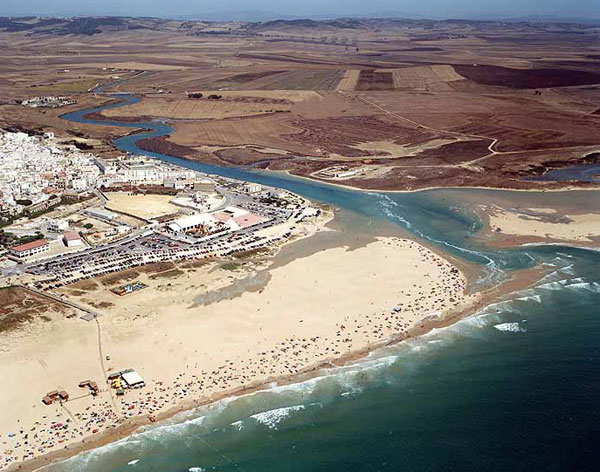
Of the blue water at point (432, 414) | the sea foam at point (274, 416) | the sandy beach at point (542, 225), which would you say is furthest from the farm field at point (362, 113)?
the sea foam at point (274, 416)

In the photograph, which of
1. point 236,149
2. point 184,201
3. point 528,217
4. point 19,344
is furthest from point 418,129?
point 19,344

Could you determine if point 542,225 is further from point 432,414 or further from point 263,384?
point 263,384

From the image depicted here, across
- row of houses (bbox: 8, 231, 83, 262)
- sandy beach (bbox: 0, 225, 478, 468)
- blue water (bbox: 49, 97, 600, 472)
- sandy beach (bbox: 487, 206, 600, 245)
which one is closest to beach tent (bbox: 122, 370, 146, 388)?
sandy beach (bbox: 0, 225, 478, 468)

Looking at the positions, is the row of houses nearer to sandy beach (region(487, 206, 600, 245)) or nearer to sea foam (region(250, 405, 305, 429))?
sea foam (region(250, 405, 305, 429))

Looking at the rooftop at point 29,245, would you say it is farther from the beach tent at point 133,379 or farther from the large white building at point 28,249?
the beach tent at point 133,379

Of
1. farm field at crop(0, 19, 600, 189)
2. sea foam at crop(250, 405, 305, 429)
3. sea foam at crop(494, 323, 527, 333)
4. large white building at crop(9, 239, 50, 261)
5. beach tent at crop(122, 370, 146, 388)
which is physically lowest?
sea foam at crop(250, 405, 305, 429)
